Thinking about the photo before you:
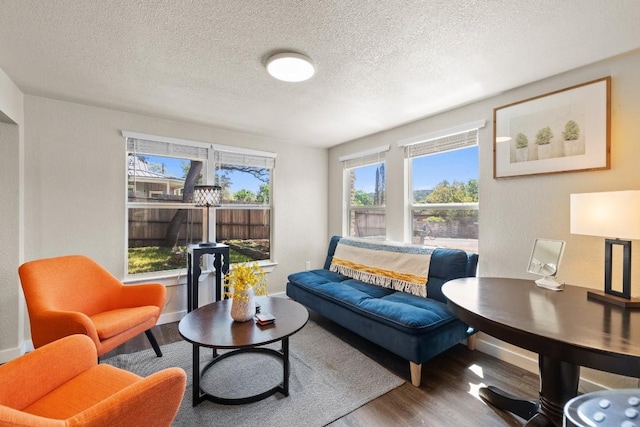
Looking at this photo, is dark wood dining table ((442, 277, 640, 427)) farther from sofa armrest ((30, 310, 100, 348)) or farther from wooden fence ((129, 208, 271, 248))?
wooden fence ((129, 208, 271, 248))

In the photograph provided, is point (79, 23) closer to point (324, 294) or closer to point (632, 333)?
point (324, 294)

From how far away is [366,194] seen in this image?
3.95 metres

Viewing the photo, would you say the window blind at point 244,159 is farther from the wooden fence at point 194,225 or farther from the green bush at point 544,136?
the green bush at point 544,136

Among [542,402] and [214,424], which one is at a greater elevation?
[542,402]

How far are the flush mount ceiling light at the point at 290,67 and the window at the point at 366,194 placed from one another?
1.75 meters

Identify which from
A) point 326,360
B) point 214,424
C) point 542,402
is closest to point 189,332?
point 214,424

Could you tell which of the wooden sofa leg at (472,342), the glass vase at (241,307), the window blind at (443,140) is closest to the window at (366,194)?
the window blind at (443,140)

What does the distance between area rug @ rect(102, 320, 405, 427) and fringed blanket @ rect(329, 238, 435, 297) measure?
78 cm

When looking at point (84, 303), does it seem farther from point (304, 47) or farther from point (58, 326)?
point (304, 47)

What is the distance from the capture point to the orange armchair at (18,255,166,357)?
178 centimetres

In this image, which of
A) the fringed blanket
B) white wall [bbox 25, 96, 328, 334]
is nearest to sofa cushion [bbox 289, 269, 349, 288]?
the fringed blanket

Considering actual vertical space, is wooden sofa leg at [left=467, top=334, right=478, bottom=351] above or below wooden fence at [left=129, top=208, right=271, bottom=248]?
below

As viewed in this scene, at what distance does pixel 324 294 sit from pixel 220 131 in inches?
92.1

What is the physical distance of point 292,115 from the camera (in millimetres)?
2967
